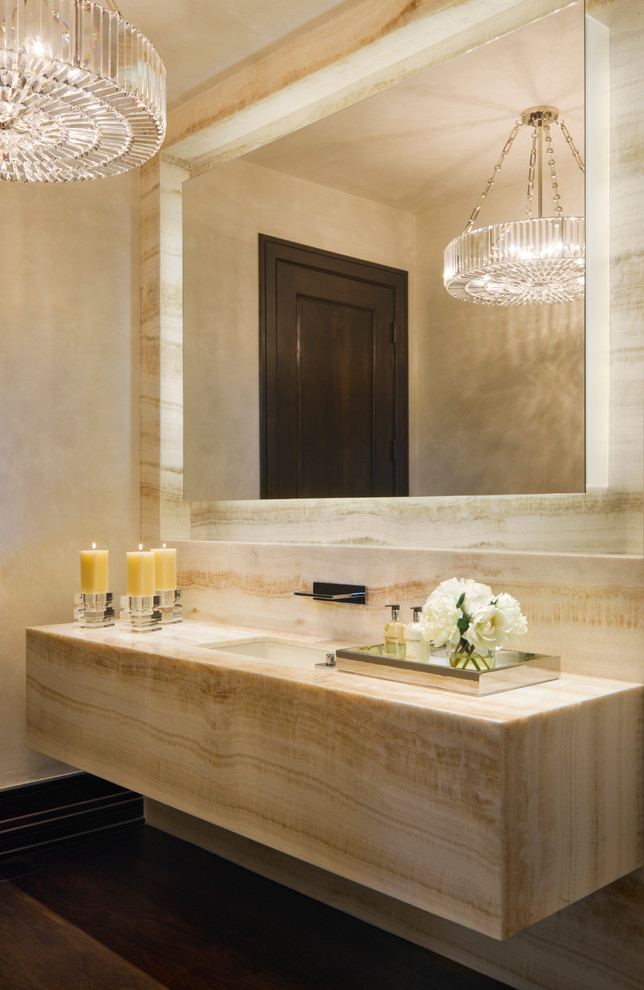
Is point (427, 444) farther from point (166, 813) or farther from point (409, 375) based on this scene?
point (166, 813)

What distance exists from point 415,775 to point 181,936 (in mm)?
905

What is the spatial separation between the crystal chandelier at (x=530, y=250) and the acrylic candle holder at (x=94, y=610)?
127 centimetres

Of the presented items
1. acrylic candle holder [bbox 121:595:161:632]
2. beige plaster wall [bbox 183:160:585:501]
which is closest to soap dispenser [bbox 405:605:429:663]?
beige plaster wall [bbox 183:160:585:501]

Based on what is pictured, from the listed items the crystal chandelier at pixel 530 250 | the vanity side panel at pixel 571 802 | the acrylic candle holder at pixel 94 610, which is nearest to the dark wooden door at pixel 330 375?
the crystal chandelier at pixel 530 250

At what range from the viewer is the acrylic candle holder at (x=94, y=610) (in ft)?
7.73

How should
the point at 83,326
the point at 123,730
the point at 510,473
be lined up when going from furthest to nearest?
the point at 83,326, the point at 123,730, the point at 510,473

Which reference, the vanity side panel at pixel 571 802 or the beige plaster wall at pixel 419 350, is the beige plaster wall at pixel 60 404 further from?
the vanity side panel at pixel 571 802

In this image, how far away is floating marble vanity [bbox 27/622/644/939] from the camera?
1.29 m

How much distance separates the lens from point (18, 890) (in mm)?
2178

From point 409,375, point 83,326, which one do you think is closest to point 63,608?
point 83,326

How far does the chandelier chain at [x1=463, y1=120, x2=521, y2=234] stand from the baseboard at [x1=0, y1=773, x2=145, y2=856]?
1951 millimetres

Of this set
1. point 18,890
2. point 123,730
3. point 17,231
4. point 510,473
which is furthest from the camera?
point 17,231

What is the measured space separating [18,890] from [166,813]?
1.71 ft

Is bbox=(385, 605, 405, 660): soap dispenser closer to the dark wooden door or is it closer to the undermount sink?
the undermount sink
